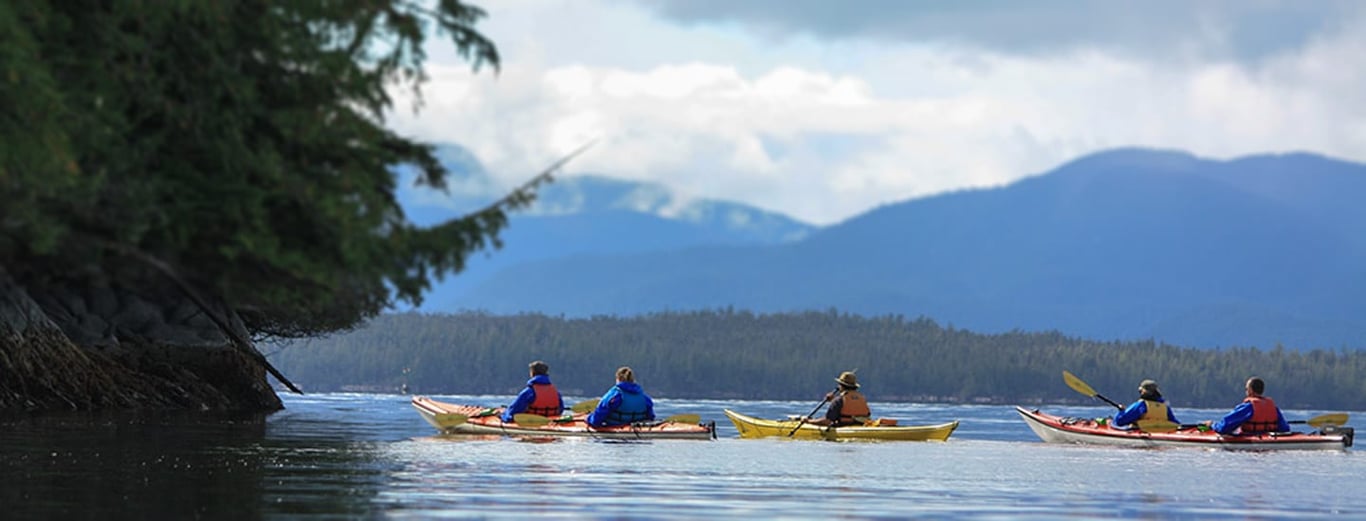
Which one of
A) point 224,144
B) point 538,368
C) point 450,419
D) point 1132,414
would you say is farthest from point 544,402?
point 224,144

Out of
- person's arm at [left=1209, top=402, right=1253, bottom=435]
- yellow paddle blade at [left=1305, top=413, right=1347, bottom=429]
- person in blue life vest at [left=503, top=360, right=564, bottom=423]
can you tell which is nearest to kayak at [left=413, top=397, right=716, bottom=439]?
person in blue life vest at [left=503, top=360, right=564, bottom=423]

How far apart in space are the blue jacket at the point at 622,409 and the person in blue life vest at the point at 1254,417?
477 inches

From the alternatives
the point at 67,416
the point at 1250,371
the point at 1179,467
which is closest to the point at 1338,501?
the point at 1179,467

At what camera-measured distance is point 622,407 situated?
42969mm

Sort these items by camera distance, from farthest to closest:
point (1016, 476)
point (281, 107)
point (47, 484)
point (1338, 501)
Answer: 1. point (1016, 476)
2. point (1338, 501)
3. point (47, 484)
4. point (281, 107)

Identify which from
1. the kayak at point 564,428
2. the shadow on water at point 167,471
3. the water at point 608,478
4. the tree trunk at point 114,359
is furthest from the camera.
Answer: the tree trunk at point 114,359

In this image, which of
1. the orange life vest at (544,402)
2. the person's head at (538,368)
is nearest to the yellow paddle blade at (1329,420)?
the orange life vest at (544,402)

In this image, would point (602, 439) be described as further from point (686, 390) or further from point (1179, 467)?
point (686, 390)

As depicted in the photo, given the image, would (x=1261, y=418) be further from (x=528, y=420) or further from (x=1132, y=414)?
(x=528, y=420)

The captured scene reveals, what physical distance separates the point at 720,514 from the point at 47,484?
7978mm

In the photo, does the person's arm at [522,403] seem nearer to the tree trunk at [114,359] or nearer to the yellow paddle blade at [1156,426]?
the tree trunk at [114,359]

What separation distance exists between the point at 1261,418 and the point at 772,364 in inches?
5038

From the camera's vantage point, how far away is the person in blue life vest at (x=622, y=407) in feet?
141

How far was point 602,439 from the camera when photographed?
42.3 metres
